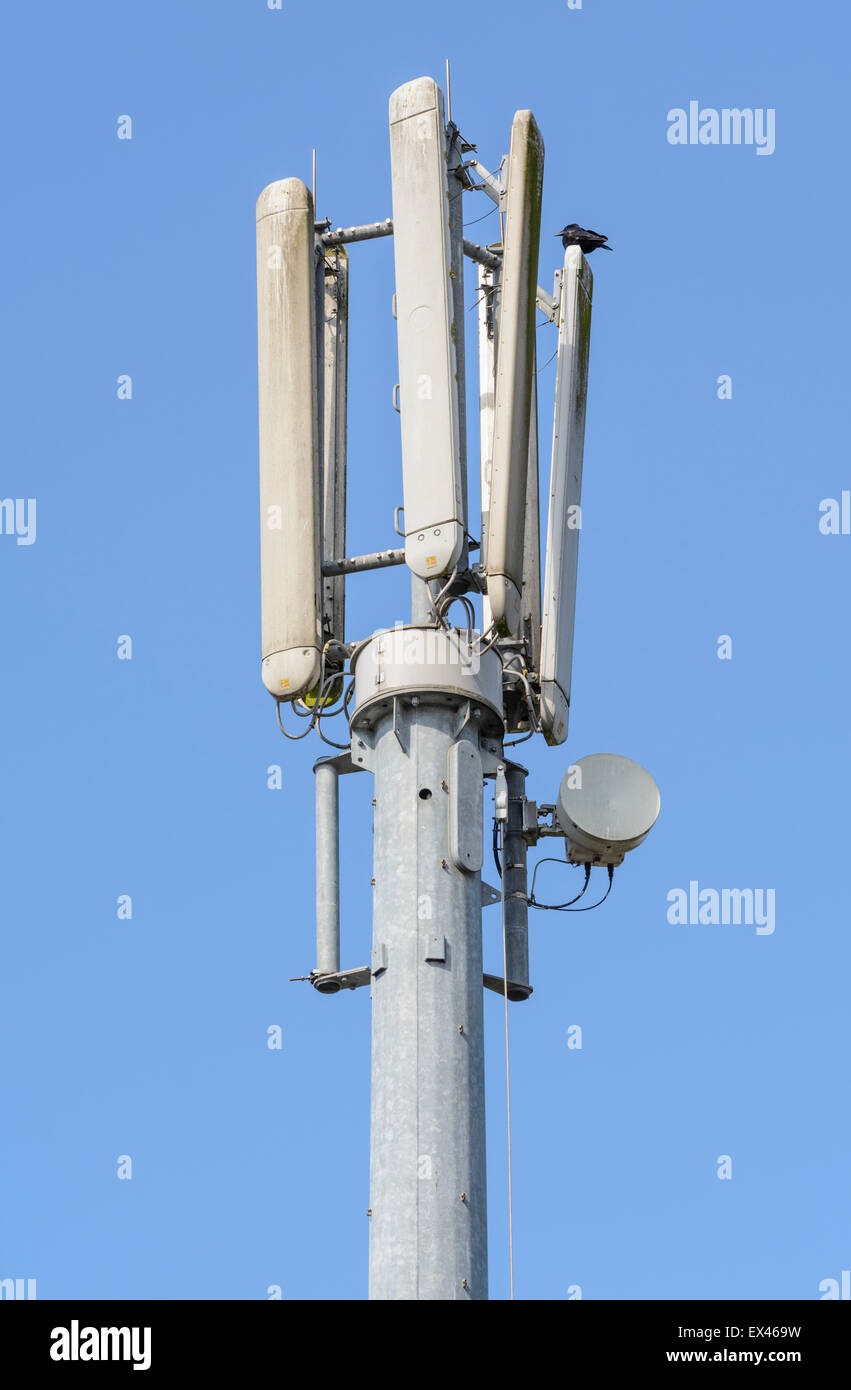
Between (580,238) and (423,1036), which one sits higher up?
(580,238)

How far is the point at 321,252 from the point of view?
31625mm

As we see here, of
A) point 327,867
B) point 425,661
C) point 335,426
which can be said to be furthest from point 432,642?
point 335,426

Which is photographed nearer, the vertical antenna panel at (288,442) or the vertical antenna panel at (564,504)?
the vertical antenna panel at (288,442)

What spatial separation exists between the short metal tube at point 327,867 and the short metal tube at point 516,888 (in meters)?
1.95

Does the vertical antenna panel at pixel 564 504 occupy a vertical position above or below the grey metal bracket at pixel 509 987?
above

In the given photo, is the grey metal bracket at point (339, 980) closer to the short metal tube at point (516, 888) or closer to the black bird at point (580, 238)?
the short metal tube at point (516, 888)

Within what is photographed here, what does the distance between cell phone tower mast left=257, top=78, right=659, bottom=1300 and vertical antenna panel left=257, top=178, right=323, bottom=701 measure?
3 centimetres

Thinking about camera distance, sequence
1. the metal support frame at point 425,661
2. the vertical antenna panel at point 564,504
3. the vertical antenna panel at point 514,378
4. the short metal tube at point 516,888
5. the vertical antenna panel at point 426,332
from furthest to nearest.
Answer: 1. the vertical antenna panel at point 564,504
2. the short metal tube at point 516,888
3. the vertical antenna panel at point 514,378
4. the vertical antenna panel at point 426,332
5. the metal support frame at point 425,661

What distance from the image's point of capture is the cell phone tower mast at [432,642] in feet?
87.0

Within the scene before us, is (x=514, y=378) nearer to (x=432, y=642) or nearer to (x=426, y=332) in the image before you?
(x=426, y=332)

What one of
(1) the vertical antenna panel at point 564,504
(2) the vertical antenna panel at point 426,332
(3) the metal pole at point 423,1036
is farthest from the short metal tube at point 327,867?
(2) the vertical antenna panel at point 426,332

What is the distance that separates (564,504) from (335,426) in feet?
10.1

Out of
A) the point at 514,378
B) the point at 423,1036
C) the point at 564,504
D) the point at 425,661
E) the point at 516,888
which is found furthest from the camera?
the point at 564,504

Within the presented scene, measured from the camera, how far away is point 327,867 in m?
28.9
